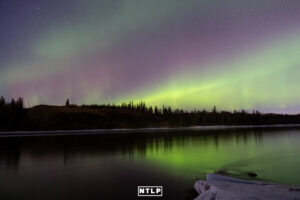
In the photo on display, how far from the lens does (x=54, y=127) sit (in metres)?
137

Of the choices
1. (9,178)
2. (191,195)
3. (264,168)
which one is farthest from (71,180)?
(264,168)

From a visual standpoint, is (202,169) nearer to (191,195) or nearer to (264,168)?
(264,168)

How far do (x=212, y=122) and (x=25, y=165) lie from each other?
Result: 18187 centimetres

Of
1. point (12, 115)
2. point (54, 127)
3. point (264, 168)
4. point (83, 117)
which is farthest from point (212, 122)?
point (264, 168)

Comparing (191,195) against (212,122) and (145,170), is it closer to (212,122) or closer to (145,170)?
(145,170)

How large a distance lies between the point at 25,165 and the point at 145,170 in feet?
34.0

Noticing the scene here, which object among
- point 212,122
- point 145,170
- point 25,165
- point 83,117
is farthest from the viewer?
point 212,122

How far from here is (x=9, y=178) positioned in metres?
14.0

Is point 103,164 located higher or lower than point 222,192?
lower

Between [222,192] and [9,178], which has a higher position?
[222,192]

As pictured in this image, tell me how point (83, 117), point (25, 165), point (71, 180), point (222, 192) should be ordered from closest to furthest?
point (222, 192), point (71, 180), point (25, 165), point (83, 117)

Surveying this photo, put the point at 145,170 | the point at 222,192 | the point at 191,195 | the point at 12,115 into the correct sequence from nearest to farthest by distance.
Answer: the point at 222,192
the point at 191,195
the point at 145,170
the point at 12,115

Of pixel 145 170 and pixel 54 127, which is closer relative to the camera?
pixel 145 170

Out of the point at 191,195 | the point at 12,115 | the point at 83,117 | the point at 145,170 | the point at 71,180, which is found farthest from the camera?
the point at 83,117
